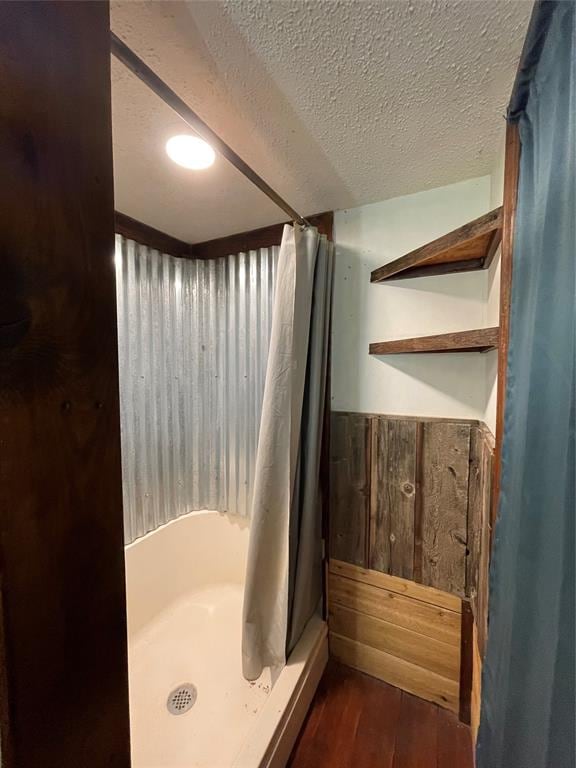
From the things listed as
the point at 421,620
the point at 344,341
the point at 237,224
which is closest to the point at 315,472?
the point at 344,341

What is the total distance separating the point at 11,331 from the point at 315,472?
112cm

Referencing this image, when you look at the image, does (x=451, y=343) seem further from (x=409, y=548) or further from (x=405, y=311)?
(x=409, y=548)

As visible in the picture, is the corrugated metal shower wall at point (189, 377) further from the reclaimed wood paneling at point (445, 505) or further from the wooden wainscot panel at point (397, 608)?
the reclaimed wood paneling at point (445, 505)

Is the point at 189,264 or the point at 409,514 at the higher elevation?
the point at 189,264

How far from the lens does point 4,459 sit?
1.06 ft

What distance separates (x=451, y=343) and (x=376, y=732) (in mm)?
1447

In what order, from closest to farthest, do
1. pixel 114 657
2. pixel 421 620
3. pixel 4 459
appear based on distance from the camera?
pixel 4 459 → pixel 114 657 → pixel 421 620

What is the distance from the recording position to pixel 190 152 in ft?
3.17

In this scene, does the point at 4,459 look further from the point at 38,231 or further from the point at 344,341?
the point at 344,341

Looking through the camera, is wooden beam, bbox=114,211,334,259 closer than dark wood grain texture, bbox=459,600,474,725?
No

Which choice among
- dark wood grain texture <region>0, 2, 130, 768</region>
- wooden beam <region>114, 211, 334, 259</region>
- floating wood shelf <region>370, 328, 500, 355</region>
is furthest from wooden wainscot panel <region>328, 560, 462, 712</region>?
wooden beam <region>114, 211, 334, 259</region>

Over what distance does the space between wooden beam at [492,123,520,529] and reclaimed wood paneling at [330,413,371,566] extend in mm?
606

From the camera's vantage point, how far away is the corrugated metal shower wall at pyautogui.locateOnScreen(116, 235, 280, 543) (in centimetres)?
153

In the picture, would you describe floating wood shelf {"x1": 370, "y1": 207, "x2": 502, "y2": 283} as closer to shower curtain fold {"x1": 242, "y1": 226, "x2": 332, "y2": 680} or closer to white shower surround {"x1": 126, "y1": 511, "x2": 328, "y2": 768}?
shower curtain fold {"x1": 242, "y1": 226, "x2": 332, "y2": 680}
